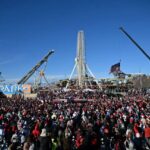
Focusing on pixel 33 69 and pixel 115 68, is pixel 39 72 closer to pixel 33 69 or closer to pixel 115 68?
pixel 33 69

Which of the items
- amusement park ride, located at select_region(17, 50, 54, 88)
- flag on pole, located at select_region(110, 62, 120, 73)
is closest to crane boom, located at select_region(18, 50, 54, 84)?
amusement park ride, located at select_region(17, 50, 54, 88)

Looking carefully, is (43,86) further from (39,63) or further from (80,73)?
(80,73)

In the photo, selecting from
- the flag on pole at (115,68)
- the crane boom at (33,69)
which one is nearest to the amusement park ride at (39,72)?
the crane boom at (33,69)

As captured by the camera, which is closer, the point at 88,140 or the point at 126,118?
the point at 88,140

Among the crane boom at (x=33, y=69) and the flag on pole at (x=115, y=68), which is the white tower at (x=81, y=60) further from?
the flag on pole at (x=115, y=68)

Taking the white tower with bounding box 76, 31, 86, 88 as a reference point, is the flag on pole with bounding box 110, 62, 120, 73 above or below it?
below

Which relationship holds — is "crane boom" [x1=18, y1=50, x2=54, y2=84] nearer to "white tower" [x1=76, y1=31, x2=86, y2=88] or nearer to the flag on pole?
"white tower" [x1=76, y1=31, x2=86, y2=88]

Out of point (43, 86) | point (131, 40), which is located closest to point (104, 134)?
point (131, 40)

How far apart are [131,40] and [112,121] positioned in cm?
3486

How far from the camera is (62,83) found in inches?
3339

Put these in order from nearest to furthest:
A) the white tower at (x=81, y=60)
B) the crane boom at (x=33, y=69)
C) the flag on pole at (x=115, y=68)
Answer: the flag on pole at (x=115, y=68) → the white tower at (x=81, y=60) → the crane boom at (x=33, y=69)

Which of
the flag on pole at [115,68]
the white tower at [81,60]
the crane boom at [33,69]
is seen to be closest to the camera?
the flag on pole at [115,68]

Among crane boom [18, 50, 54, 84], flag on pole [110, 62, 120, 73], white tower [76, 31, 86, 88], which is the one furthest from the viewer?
crane boom [18, 50, 54, 84]

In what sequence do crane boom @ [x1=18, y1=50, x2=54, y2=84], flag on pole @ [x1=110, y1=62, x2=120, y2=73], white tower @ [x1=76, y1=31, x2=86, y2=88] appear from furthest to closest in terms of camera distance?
1. crane boom @ [x1=18, y1=50, x2=54, y2=84]
2. white tower @ [x1=76, y1=31, x2=86, y2=88]
3. flag on pole @ [x1=110, y1=62, x2=120, y2=73]
